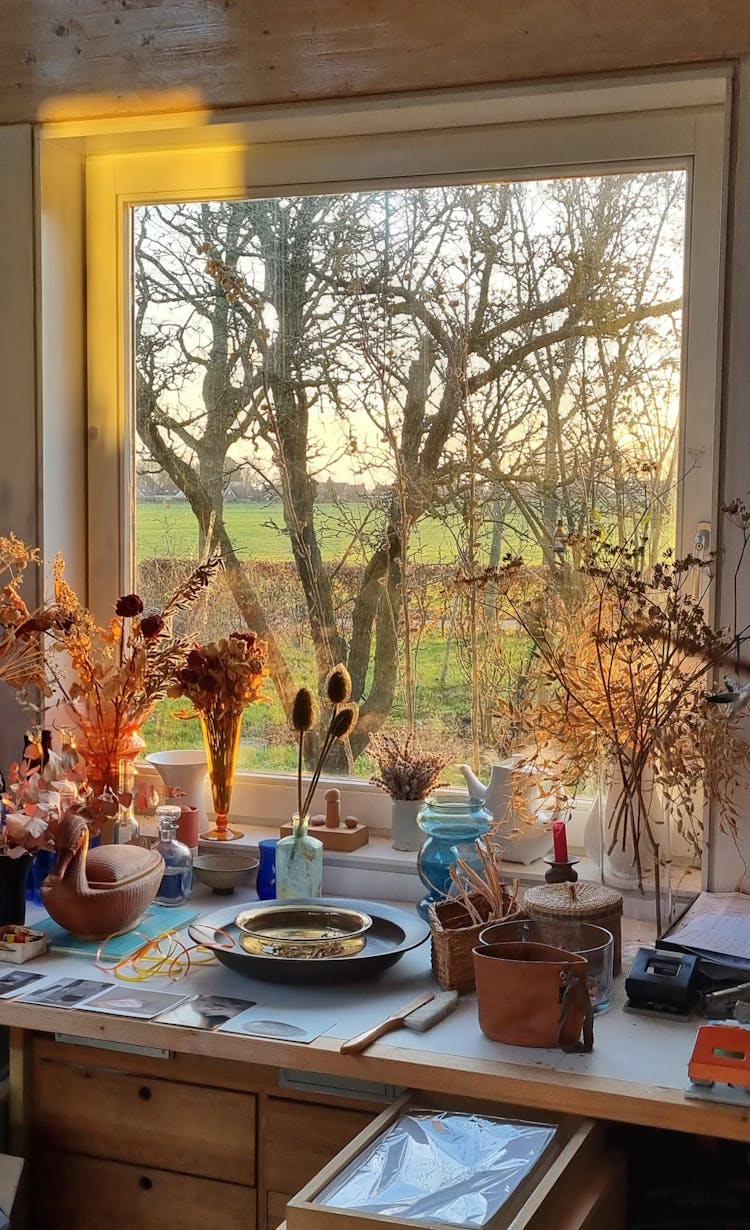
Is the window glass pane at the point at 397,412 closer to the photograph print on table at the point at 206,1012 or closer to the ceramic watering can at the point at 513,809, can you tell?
the ceramic watering can at the point at 513,809

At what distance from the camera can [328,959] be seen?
1855mm

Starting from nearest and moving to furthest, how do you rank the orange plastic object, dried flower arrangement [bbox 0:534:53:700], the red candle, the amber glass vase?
1. the orange plastic object
2. the red candle
3. dried flower arrangement [bbox 0:534:53:700]
4. the amber glass vase

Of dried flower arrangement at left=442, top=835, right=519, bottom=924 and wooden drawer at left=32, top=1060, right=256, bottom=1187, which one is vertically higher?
dried flower arrangement at left=442, top=835, right=519, bottom=924

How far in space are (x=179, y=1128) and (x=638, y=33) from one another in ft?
5.93

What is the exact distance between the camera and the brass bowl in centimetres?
191

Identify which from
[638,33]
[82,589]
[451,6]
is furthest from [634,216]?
[82,589]

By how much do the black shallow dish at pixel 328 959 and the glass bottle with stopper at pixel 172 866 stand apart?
0.20 meters

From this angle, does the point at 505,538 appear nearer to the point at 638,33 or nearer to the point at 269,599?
the point at 269,599

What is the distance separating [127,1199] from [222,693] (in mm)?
888

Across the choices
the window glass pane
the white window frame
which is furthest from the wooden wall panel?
the window glass pane

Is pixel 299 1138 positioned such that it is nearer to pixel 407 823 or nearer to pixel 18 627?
pixel 407 823

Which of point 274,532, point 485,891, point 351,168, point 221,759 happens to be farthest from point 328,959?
point 351,168

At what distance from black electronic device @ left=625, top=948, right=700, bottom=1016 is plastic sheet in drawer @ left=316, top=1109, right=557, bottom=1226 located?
267mm

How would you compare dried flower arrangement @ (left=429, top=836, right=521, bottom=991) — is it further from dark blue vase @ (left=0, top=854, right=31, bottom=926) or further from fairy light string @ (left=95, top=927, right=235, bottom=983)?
dark blue vase @ (left=0, top=854, right=31, bottom=926)
